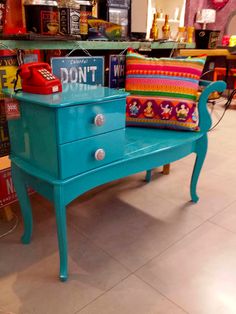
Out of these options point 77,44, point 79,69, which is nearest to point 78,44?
point 77,44

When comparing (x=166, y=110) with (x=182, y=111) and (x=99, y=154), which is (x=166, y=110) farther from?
(x=99, y=154)

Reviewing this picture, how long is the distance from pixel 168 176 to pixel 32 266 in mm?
1082

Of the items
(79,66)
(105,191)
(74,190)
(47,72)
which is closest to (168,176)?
(105,191)

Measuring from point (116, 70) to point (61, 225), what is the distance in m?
0.92

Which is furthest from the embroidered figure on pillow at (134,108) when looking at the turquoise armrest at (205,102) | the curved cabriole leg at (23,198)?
the curved cabriole leg at (23,198)

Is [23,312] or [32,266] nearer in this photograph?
[23,312]

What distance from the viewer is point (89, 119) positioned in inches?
37.3

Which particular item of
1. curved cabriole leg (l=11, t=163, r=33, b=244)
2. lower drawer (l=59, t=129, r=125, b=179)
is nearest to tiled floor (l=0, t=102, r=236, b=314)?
curved cabriole leg (l=11, t=163, r=33, b=244)

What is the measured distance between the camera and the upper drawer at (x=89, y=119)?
890 millimetres

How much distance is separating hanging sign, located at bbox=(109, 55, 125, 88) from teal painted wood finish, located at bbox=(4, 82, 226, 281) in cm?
31

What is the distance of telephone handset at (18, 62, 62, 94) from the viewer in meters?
0.96

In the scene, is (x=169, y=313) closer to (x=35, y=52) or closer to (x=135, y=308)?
(x=135, y=308)

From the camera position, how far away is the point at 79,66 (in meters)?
1.40

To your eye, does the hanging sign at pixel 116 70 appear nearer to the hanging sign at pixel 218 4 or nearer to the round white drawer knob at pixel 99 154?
the round white drawer knob at pixel 99 154
